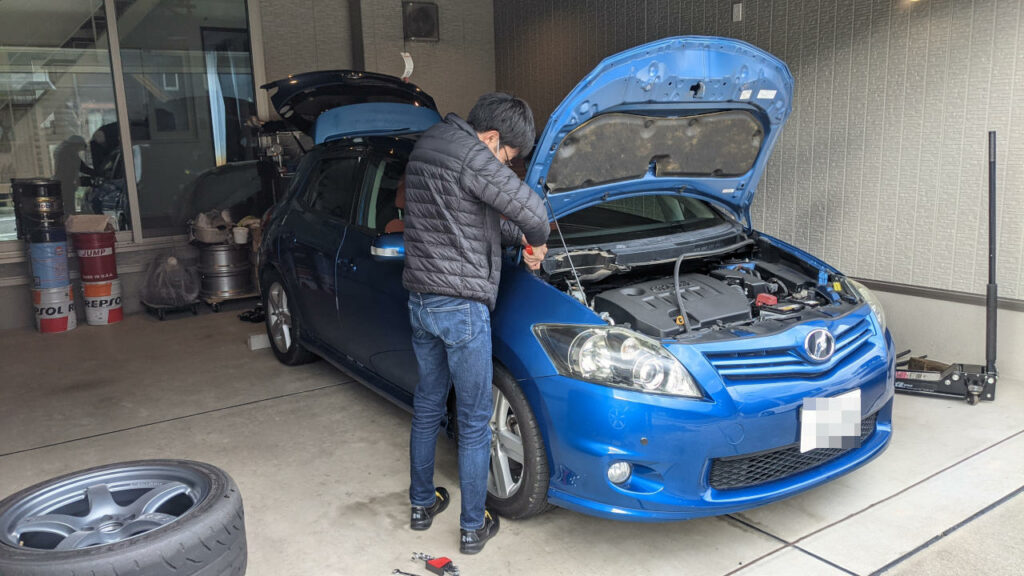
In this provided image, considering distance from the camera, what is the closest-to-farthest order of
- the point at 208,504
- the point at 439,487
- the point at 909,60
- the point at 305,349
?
1. the point at 208,504
2. the point at 439,487
3. the point at 909,60
4. the point at 305,349

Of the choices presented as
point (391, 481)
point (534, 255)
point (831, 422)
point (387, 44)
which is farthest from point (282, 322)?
point (387, 44)

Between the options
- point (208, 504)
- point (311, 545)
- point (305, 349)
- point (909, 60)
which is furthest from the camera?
point (305, 349)

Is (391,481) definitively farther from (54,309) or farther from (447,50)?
(447,50)

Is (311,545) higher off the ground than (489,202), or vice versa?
(489,202)

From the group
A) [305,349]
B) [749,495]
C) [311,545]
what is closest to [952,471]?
[749,495]

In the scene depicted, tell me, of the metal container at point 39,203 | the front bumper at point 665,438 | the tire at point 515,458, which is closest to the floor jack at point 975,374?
the front bumper at point 665,438

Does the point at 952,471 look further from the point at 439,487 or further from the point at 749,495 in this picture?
the point at 439,487

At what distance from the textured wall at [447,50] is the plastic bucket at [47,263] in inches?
130

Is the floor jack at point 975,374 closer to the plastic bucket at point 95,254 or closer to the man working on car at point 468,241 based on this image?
the man working on car at point 468,241

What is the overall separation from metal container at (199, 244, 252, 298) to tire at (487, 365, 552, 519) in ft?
14.2

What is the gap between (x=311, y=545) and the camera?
8.79 feet

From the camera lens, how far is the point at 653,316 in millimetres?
2668

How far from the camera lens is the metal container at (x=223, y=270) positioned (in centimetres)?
634

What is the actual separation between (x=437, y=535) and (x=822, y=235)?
132 inches
